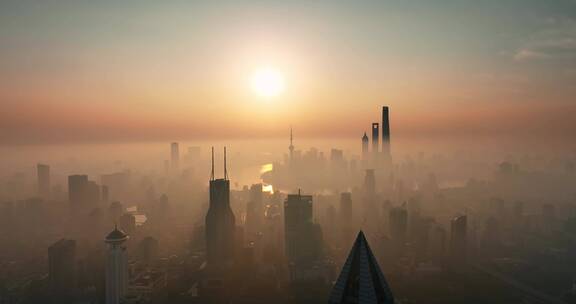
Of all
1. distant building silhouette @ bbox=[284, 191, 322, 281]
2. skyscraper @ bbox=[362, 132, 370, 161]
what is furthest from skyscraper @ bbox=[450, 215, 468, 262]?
skyscraper @ bbox=[362, 132, 370, 161]

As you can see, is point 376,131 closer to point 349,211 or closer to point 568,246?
point 349,211

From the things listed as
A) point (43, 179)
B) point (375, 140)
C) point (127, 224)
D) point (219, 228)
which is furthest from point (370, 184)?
point (43, 179)

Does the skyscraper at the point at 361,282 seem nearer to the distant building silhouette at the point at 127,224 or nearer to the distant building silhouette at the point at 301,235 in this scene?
the distant building silhouette at the point at 301,235

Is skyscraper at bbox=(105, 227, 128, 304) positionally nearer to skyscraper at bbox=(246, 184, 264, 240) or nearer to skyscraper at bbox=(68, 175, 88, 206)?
skyscraper at bbox=(246, 184, 264, 240)

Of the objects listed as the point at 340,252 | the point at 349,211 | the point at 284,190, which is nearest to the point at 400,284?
the point at 340,252

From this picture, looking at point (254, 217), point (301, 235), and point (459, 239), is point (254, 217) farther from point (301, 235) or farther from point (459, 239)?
point (459, 239)

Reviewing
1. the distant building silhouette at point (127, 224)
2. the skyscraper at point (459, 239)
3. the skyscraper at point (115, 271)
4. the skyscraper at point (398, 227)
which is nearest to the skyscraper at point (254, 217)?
the distant building silhouette at point (127, 224)
